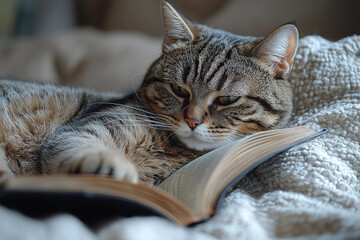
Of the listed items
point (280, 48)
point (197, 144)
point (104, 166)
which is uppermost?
point (280, 48)

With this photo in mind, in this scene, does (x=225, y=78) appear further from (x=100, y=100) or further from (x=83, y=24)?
(x=83, y=24)

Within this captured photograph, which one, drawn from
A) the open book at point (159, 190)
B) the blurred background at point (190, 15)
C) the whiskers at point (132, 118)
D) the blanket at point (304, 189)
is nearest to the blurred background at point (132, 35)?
the blurred background at point (190, 15)

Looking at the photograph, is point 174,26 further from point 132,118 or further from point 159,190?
point 159,190

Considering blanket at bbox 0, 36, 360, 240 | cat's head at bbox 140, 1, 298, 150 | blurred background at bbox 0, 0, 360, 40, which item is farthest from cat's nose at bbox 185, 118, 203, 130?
blurred background at bbox 0, 0, 360, 40

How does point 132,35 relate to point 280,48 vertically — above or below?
below

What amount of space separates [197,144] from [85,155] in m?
0.40

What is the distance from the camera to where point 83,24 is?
2.78 meters

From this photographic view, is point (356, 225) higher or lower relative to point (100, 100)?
higher

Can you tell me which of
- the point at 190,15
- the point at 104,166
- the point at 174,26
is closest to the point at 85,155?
the point at 104,166

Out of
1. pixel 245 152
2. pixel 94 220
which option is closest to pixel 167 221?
pixel 94 220

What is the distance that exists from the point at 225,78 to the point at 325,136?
14.4 inches

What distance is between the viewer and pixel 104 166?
766 mm

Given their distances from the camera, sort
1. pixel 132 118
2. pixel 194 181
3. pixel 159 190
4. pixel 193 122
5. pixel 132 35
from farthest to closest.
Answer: pixel 132 35, pixel 132 118, pixel 193 122, pixel 194 181, pixel 159 190

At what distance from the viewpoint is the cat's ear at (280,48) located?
3.42 ft
